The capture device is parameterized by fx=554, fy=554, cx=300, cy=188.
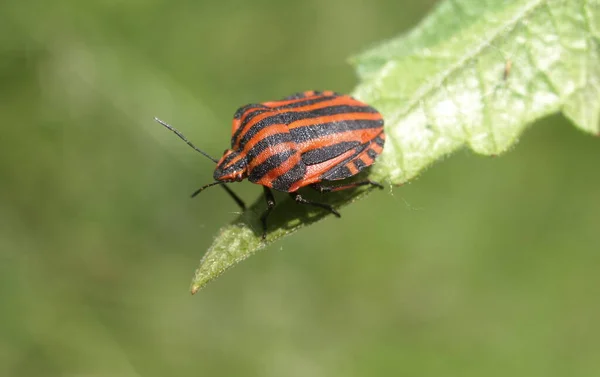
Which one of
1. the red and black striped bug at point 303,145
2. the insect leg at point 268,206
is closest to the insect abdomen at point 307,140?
the red and black striped bug at point 303,145

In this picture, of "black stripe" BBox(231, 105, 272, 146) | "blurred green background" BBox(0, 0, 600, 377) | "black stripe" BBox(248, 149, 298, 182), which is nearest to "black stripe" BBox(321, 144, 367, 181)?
"black stripe" BBox(248, 149, 298, 182)

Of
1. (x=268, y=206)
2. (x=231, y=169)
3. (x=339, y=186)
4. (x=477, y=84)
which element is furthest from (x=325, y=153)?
(x=477, y=84)

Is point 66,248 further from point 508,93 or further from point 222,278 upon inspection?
point 508,93

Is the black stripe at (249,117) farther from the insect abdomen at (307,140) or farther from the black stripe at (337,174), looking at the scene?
the black stripe at (337,174)

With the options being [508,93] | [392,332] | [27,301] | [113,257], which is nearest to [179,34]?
[113,257]

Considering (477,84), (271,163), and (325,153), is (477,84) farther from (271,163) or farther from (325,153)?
(271,163)

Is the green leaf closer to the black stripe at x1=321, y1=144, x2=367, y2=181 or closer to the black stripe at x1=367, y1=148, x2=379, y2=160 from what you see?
the black stripe at x1=367, y1=148, x2=379, y2=160
